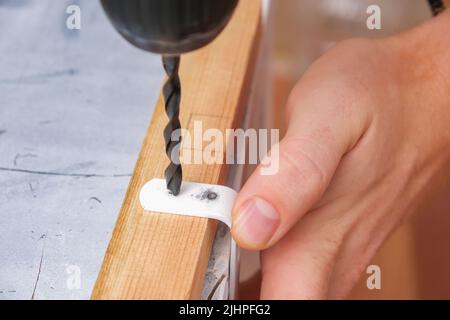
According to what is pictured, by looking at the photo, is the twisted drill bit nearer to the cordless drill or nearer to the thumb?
the thumb

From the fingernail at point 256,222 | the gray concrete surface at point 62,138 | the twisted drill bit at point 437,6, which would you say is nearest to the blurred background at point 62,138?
the gray concrete surface at point 62,138

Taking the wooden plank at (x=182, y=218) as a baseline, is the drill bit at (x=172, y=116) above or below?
above

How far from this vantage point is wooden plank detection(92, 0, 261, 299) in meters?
0.38

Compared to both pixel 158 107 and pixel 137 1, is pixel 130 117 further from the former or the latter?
pixel 137 1

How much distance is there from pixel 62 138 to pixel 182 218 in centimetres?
16

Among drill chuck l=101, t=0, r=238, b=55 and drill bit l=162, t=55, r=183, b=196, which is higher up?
drill chuck l=101, t=0, r=238, b=55

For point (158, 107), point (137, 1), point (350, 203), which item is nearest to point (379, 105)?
point (350, 203)

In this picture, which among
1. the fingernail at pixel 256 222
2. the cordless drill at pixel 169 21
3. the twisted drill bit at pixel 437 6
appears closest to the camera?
the cordless drill at pixel 169 21

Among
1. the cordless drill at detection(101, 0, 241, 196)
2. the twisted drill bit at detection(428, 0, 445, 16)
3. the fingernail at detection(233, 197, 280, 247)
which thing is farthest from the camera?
the twisted drill bit at detection(428, 0, 445, 16)

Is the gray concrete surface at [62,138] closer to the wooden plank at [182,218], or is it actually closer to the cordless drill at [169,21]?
the wooden plank at [182,218]

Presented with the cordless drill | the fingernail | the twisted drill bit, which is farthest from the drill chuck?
the twisted drill bit

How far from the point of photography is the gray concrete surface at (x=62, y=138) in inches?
16.9

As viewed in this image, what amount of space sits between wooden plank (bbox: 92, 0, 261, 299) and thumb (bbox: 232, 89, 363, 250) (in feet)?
0.10
